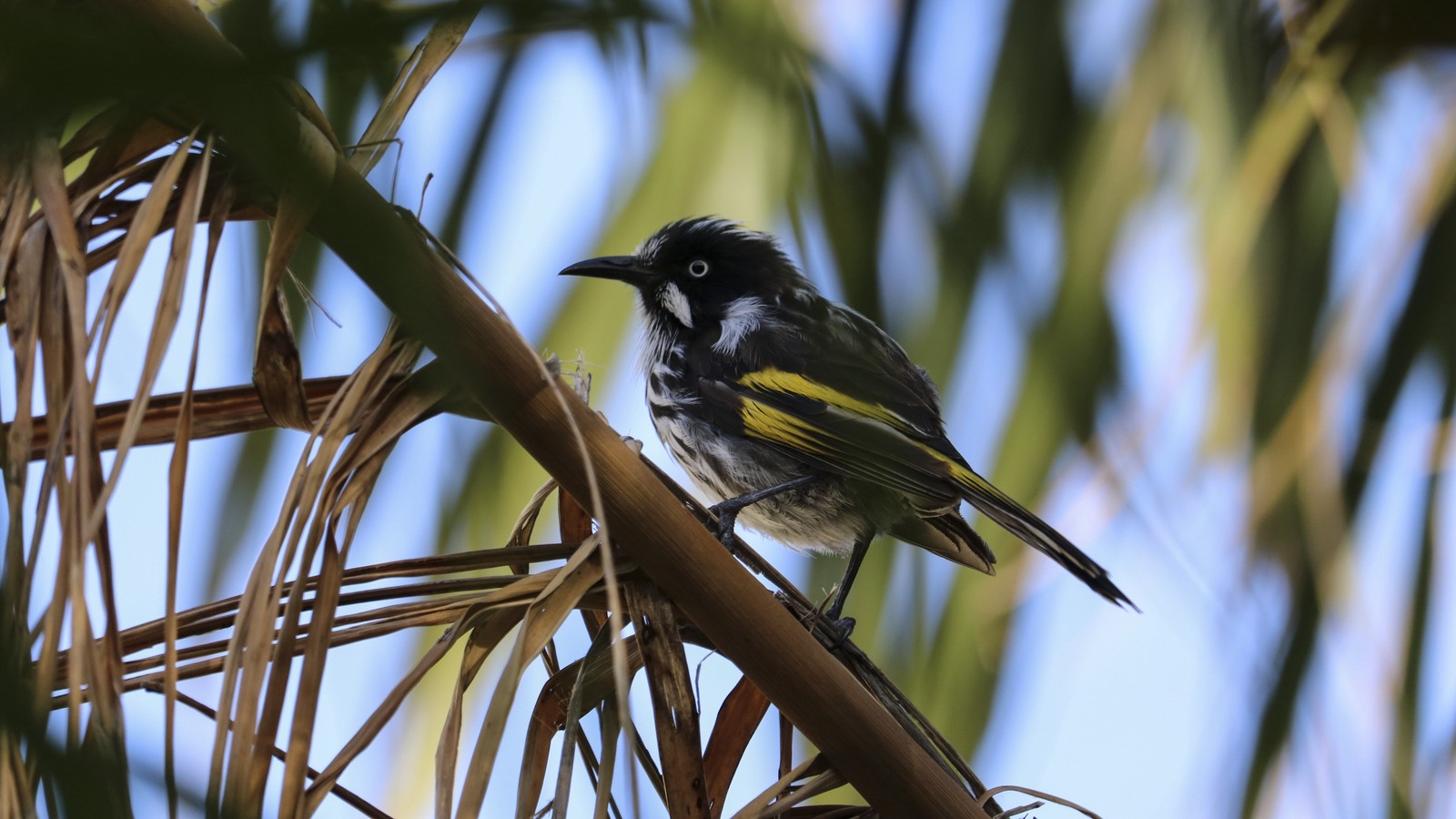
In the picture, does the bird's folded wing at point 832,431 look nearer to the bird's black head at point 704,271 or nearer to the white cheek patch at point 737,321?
the white cheek patch at point 737,321

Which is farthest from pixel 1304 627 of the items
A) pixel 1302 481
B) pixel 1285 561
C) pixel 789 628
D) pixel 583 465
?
pixel 583 465

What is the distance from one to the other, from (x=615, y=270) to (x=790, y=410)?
0.47 meters

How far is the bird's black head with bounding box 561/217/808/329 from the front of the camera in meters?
3.03

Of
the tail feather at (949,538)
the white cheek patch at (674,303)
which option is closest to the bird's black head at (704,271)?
the white cheek patch at (674,303)

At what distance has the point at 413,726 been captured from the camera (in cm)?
231

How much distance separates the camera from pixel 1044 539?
2074mm

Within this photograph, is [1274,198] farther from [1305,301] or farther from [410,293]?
[410,293]

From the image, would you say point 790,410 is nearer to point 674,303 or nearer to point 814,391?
point 814,391

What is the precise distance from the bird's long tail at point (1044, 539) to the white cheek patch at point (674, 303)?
1037 millimetres

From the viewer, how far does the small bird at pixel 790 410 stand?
95.0 inches

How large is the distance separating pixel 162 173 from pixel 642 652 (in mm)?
609

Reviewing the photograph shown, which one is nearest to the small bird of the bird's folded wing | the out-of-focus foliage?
the bird's folded wing

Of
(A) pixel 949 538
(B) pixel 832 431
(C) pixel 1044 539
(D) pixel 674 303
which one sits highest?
(D) pixel 674 303

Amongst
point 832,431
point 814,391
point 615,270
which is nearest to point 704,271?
point 615,270
